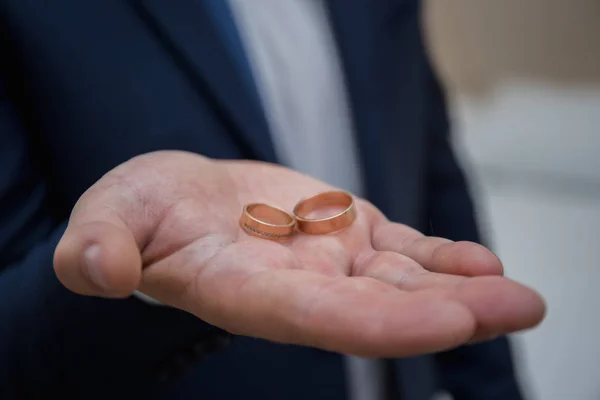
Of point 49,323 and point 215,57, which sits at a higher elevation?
point 215,57

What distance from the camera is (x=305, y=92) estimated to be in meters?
0.60

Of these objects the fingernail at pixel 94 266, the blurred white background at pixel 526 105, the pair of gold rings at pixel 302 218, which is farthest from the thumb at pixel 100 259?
the blurred white background at pixel 526 105

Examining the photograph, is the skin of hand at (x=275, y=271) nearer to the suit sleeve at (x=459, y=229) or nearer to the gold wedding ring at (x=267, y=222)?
the gold wedding ring at (x=267, y=222)

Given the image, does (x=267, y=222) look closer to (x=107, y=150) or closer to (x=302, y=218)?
(x=302, y=218)

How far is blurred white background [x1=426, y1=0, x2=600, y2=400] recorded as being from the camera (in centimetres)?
144

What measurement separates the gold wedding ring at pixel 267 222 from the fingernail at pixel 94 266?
0.11 meters

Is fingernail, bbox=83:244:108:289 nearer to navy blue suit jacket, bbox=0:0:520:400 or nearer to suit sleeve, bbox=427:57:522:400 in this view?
navy blue suit jacket, bbox=0:0:520:400

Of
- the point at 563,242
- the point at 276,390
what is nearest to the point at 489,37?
A: the point at 563,242

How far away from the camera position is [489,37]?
61.6 inches

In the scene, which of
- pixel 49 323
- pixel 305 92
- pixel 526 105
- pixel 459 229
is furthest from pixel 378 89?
pixel 526 105

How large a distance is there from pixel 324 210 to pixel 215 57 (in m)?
0.16

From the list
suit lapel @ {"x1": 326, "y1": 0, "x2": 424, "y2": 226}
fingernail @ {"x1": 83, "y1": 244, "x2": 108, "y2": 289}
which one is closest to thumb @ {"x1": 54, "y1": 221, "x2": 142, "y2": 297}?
fingernail @ {"x1": 83, "y1": 244, "x2": 108, "y2": 289}

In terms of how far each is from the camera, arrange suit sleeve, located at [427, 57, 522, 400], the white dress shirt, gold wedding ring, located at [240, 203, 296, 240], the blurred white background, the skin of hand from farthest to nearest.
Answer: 1. the blurred white background
2. suit sleeve, located at [427, 57, 522, 400]
3. the white dress shirt
4. gold wedding ring, located at [240, 203, 296, 240]
5. the skin of hand

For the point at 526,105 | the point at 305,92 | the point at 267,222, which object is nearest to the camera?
the point at 267,222
